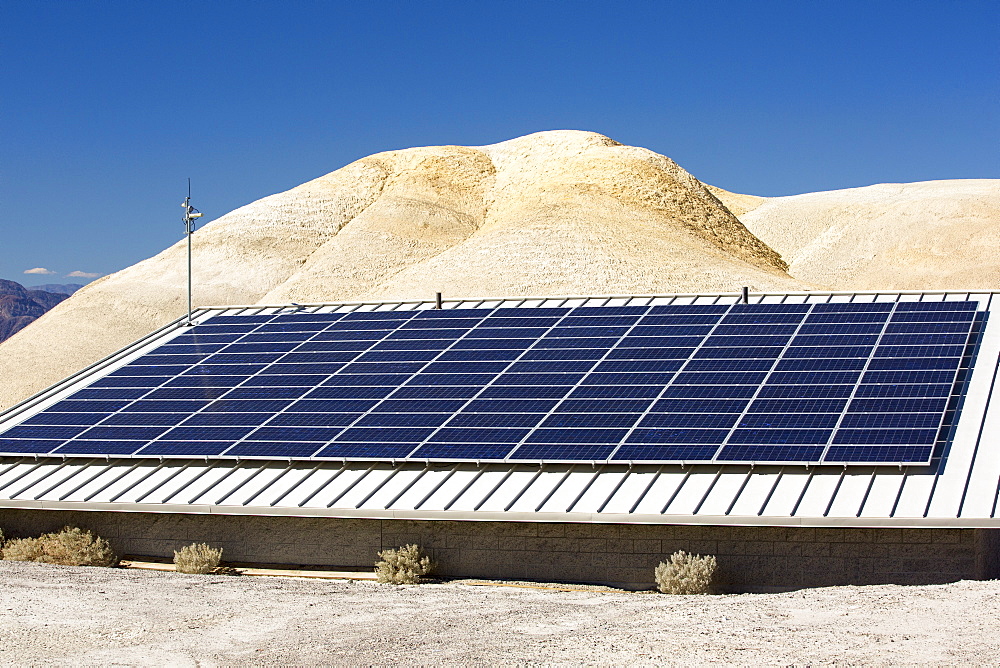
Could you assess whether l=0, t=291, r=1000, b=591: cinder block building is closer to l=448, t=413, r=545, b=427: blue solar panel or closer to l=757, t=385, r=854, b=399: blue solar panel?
l=757, t=385, r=854, b=399: blue solar panel

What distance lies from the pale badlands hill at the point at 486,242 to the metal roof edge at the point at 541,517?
7070 centimetres

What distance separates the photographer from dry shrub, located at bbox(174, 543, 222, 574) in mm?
23578

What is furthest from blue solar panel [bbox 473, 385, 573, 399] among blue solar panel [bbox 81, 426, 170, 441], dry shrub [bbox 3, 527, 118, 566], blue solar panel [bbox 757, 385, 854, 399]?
dry shrub [bbox 3, 527, 118, 566]

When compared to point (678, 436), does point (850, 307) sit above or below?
above

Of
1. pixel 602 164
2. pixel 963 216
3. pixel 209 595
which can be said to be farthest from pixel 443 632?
pixel 963 216

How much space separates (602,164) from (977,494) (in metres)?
118

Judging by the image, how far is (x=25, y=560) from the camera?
24.6m

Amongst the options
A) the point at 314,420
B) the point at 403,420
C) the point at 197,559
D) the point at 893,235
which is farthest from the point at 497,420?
the point at 893,235

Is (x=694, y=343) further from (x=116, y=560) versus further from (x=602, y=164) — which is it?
(x=602, y=164)

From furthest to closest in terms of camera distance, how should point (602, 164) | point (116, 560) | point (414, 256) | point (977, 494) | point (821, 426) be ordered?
point (602, 164), point (414, 256), point (116, 560), point (821, 426), point (977, 494)

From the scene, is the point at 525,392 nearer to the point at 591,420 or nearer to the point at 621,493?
the point at 591,420

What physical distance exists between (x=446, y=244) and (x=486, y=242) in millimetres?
13693

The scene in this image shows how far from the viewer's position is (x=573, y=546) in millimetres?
22203

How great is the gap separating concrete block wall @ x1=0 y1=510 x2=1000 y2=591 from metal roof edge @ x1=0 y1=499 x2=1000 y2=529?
2.04 ft
